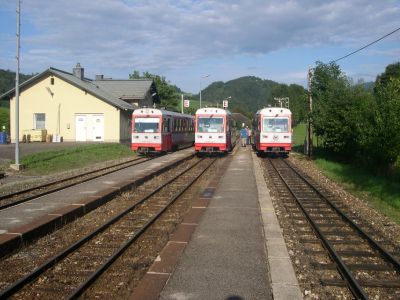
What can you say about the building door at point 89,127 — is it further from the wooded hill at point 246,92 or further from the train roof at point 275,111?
the wooded hill at point 246,92

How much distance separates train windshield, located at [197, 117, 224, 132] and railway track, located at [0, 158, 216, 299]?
16.1 m

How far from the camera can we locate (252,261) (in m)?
6.70

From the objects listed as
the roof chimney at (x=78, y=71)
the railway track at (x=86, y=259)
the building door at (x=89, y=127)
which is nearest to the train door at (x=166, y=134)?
the building door at (x=89, y=127)

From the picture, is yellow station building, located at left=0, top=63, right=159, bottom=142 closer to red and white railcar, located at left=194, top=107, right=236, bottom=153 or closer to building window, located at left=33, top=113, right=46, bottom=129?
building window, located at left=33, top=113, right=46, bottom=129

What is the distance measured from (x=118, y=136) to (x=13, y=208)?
2613 centimetres

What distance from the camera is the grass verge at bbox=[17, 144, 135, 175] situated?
20031mm

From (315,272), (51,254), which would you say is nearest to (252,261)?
(315,272)

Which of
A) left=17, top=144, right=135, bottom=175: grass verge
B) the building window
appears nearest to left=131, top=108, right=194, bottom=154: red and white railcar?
left=17, top=144, right=135, bottom=175: grass verge

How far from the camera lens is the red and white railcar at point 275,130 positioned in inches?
1070

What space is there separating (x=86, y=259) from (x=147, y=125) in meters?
20.8

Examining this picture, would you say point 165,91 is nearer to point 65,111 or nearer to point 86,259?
point 65,111

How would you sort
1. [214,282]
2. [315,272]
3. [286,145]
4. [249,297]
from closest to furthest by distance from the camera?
[249,297] → [214,282] → [315,272] → [286,145]

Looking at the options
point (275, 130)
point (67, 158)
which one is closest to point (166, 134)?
point (275, 130)

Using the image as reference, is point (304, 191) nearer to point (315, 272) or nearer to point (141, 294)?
point (315, 272)
